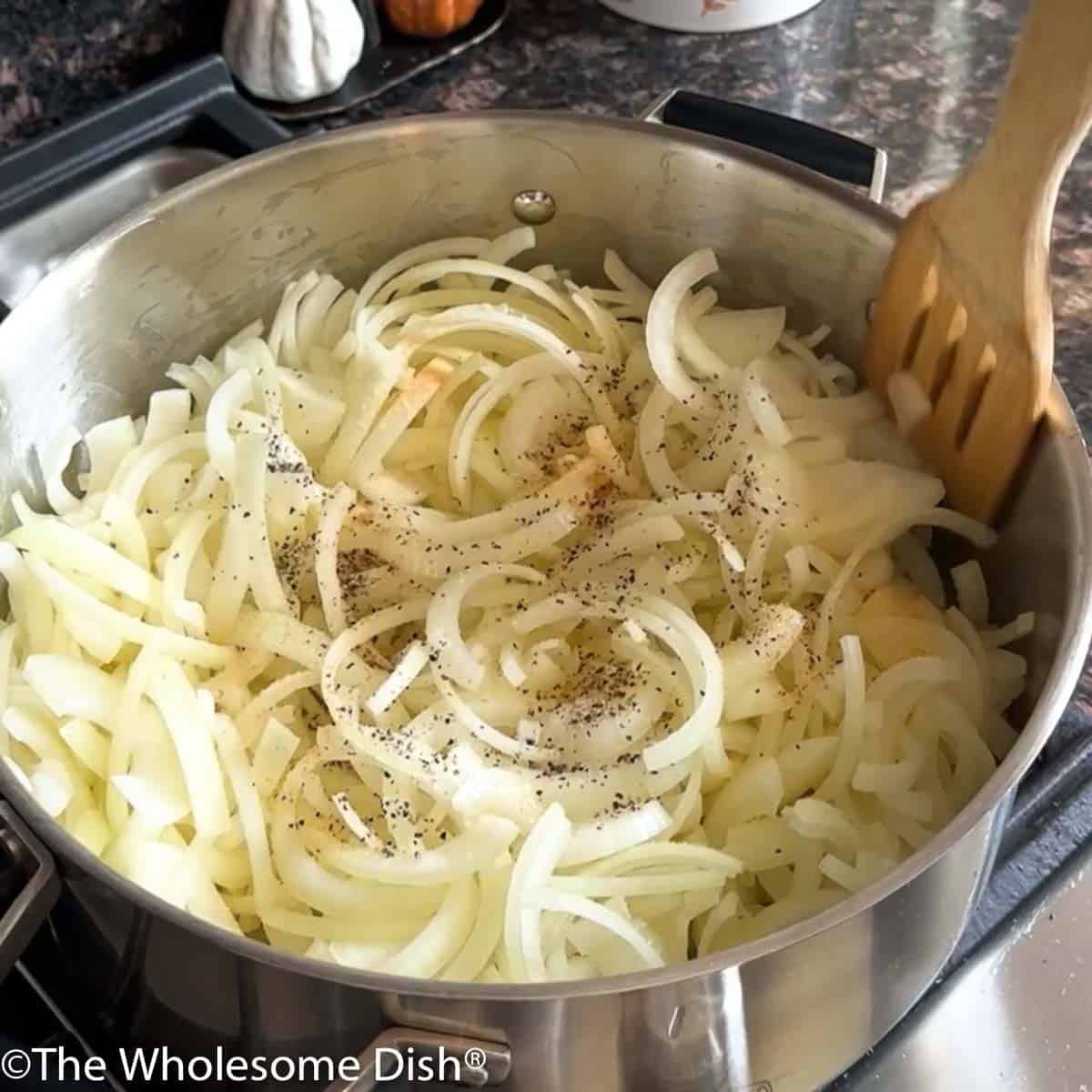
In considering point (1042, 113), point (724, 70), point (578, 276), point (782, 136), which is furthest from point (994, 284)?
point (724, 70)

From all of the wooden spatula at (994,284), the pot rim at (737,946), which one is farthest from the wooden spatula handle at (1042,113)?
the pot rim at (737,946)

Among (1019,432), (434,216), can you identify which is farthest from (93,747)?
(1019,432)

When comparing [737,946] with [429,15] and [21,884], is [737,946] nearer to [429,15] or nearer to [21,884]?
[21,884]

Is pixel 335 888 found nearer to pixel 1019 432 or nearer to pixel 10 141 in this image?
pixel 1019 432

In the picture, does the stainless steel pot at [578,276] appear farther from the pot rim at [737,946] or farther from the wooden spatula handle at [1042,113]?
the wooden spatula handle at [1042,113]

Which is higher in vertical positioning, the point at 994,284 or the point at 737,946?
the point at 994,284

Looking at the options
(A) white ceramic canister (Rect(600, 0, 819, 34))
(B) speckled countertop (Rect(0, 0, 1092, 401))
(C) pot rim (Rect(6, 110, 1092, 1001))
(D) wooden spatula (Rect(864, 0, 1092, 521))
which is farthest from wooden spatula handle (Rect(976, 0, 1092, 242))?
(A) white ceramic canister (Rect(600, 0, 819, 34))

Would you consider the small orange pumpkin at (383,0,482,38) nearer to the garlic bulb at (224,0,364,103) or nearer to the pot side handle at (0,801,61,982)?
the garlic bulb at (224,0,364,103)
